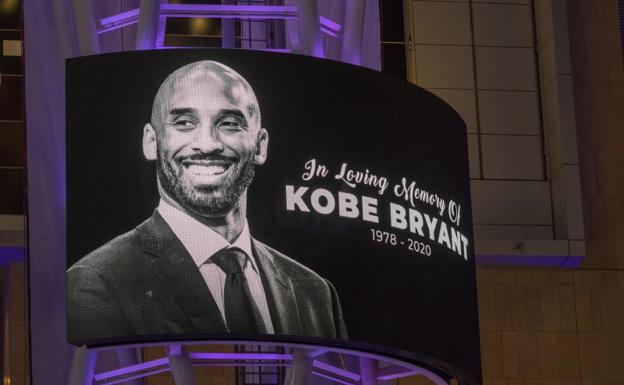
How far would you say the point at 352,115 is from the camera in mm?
20531

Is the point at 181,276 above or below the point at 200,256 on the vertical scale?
below

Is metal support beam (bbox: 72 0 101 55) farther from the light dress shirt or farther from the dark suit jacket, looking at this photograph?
the dark suit jacket

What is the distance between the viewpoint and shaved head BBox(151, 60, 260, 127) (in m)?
19.8

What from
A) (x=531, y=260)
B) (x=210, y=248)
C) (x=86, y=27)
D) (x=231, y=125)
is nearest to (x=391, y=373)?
(x=210, y=248)

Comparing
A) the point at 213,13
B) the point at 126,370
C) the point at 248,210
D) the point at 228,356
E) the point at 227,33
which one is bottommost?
the point at 126,370

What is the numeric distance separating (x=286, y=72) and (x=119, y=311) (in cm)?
372

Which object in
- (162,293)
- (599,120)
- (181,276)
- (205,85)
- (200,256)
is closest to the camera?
(162,293)

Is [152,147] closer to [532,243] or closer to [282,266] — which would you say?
[282,266]

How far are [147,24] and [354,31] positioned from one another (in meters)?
3.11

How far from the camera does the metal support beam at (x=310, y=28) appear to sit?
22.2 metres

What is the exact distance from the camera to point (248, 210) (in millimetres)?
19531

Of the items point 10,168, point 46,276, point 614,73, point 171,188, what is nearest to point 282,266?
point 171,188

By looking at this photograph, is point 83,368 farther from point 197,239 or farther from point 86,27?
point 86,27

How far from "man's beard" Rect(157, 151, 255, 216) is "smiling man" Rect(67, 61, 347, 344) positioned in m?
0.01
